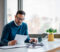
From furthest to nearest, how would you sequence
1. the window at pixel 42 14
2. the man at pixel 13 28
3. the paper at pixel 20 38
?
the window at pixel 42 14 < the man at pixel 13 28 < the paper at pixel 20 38

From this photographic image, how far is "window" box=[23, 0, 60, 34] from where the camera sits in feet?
12.1

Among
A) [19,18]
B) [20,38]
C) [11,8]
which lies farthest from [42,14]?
[20,38]

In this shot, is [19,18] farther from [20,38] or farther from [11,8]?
[11,8]

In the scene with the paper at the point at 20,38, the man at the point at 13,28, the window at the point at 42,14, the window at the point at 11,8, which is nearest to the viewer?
the paper at the point at 20,38

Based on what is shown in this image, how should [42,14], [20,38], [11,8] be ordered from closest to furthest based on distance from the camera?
[20,38] < [42,14] < [11,8]

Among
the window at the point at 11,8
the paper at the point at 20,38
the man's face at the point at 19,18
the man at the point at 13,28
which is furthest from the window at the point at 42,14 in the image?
the paper at the point at 20,38

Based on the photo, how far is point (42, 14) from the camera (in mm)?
3744

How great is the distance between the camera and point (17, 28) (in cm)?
245

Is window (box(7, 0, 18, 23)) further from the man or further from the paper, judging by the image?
the paper

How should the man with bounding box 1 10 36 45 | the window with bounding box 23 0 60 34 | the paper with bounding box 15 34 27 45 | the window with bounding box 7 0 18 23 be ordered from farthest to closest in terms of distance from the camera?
the window with bounding box 7 0 18 23 → the window with bounding box 23 0 60 34 → the man with bounding box 1 10 36 45 → the paper with bounding box 15 34 27 45

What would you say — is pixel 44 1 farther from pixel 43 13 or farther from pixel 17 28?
pixel 17 28

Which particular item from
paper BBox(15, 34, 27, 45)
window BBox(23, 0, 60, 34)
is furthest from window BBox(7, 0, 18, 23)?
paper BBox(15, 34, 27, 45)

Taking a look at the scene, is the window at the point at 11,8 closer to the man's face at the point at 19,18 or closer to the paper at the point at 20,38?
the man's face at the point at 19,18

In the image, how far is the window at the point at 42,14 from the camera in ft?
12.1
